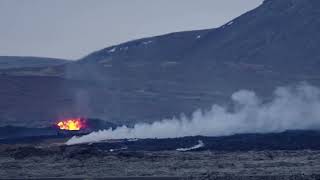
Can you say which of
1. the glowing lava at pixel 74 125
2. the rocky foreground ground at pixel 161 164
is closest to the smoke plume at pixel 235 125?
the glowing lava at pixel 74 125

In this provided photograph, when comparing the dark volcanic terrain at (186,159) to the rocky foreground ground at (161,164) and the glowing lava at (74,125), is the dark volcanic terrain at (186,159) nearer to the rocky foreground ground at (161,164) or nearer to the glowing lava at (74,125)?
the rocky foreground ground at (161,164)

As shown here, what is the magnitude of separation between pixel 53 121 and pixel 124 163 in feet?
338

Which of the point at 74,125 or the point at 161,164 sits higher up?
the point at 74,125

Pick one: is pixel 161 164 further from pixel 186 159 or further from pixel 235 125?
pixel 235 125

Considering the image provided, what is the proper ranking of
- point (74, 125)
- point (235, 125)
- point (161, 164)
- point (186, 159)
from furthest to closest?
point (74, 125), point (235, 125), point (186, 159), point (161, 164)

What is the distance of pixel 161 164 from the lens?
2899 inches

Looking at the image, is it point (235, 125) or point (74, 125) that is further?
point (74, 125)

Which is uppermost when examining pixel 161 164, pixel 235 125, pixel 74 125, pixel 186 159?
pixel 74 125

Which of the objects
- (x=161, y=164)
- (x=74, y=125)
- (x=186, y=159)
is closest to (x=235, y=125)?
(x=74, y=125)

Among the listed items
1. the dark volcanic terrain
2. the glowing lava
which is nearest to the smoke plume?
the dark volcanic terrain

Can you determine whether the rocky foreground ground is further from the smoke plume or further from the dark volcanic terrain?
the smoke plume

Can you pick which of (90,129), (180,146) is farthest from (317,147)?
(90,129)

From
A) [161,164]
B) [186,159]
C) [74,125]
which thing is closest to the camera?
[161,164]

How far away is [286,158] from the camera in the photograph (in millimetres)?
78562
